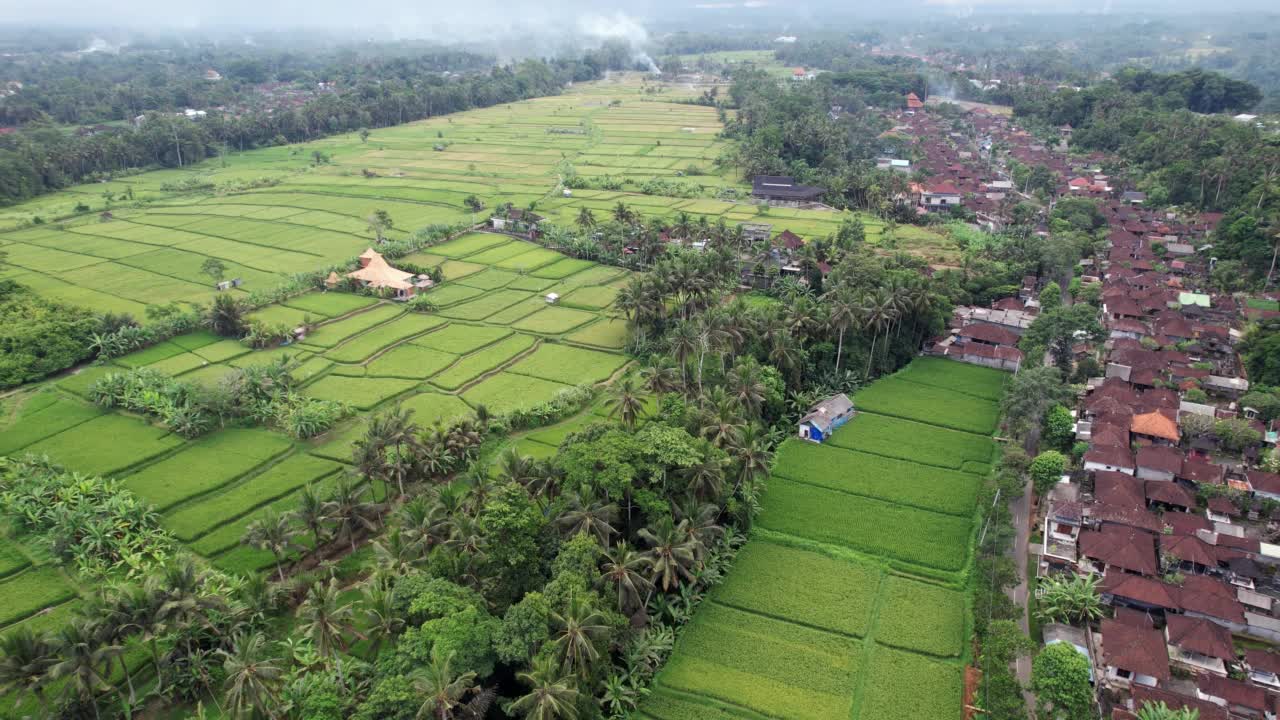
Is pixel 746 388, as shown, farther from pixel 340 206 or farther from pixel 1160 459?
pixel 340 206

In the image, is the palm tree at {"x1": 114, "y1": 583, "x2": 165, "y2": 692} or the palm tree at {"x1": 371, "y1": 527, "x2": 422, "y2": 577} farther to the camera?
the palm tree at {"x1": 371, "y1": 527, "x2": 422, "y2": 577}

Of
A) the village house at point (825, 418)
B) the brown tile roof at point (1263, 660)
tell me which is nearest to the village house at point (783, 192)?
the village house at point (825, 418)

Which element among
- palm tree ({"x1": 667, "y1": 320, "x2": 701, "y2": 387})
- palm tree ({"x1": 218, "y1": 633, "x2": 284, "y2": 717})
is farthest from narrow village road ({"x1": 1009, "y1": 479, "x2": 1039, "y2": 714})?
palm tree ({"x1": 218, "y1": 633, "x2": 284, "y2": 717})

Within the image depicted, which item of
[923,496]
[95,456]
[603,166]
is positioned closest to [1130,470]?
[923,496]

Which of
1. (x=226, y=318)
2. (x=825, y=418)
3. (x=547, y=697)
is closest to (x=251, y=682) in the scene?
(x=547, y=697)

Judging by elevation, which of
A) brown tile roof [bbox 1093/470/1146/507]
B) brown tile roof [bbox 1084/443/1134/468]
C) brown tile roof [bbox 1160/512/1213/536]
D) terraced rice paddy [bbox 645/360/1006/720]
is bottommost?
terraced rice paddy [bbox 645/360/1006/720]

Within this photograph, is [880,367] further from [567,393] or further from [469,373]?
[469,373]

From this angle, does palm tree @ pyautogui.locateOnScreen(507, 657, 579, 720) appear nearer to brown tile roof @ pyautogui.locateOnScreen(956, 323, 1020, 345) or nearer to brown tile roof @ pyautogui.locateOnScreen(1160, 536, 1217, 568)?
brown tile roof @ pyautogui.locateOnScreen(1160, 536, 1217, 568)
